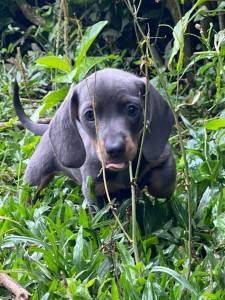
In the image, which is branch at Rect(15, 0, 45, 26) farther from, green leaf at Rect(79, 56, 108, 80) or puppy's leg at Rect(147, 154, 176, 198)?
puppy's leg at Rect(147, 154, 176, 198)

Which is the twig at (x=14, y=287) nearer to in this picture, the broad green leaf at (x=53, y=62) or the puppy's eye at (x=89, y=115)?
the puppy's eye at (x=89, y=115)

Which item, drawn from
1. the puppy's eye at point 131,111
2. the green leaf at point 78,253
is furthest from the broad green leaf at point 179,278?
the puppy's eye at point 131,111

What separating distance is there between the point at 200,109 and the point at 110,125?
2745 millimetres

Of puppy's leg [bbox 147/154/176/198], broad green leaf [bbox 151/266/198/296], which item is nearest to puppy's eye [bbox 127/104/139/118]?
puppy's leg [bbox 147/154/176/198]

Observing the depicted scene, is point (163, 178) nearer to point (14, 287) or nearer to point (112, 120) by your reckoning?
point (112, 120)

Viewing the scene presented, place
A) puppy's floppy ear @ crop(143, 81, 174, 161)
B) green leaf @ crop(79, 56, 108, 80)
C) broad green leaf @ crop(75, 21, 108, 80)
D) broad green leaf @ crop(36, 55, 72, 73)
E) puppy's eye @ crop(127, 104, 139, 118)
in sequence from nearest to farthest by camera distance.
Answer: puppy's eye @ crop(127, 104, 139, 118) < puppy's floppy ear @ crop(143, 81, 174, 161) < broad green leaf @ crop(75, 21, 108, 80) < broad green leaf @ crop(36, 55, 72, 73) < green leaf @ crop(79, 56, 108, 80)

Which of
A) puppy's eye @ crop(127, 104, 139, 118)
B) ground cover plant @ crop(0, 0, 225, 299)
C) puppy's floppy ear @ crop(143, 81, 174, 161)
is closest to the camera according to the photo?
ground cover plant @ crop(0, 0, 225, 299)

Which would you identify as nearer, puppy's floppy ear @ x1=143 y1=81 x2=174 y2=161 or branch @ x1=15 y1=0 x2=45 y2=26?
puppy's floppy ear @ x1=143 y1=81 x2=174 y2=161

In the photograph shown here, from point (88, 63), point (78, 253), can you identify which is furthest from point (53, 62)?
point (78, 253)

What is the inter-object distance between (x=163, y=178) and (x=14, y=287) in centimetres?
128

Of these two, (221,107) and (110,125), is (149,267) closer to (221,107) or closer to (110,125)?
(110,125)

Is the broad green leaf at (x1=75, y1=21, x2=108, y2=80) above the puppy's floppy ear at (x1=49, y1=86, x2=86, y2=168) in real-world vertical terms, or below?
above

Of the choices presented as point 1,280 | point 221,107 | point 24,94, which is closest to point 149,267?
point 1,280

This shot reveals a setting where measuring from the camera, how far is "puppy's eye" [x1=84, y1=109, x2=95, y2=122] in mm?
4617
